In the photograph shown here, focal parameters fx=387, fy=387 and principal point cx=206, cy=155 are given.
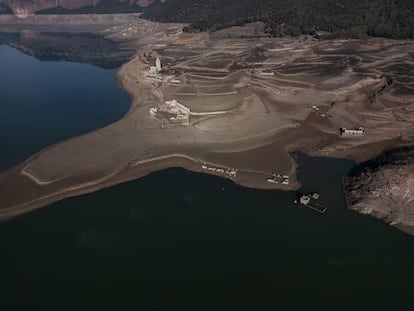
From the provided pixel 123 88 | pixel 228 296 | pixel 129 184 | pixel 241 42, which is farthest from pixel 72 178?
pixel 241 42

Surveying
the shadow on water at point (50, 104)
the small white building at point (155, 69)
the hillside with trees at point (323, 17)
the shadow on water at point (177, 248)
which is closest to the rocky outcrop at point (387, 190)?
the shadow on water at point (177, 248)

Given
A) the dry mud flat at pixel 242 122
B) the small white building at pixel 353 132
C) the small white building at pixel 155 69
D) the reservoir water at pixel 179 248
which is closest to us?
the reservoir water at pixel 179 248

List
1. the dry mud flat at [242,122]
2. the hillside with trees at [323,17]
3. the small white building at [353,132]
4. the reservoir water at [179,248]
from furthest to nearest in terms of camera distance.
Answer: the hillside with trees at [323,17], the small white building at [353,132], the dry mud flat at [242,122], the reservoir water at [179,248]

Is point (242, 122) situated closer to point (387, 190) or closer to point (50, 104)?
point (387, 190)

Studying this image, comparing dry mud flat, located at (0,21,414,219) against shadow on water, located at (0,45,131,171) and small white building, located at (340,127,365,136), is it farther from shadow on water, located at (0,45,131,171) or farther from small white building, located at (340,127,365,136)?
shadow on water, located at (0,45,131,171)

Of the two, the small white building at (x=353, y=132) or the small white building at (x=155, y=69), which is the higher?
the small white building at (x=155, y=69)

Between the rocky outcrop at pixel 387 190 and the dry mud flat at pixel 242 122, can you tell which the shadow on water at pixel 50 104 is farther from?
the rocky outcrop at pixel 387 190

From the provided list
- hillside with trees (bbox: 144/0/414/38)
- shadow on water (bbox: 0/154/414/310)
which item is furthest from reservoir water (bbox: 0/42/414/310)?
hillside with trees (bbox: 144/0/414/38)
